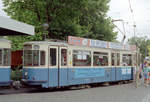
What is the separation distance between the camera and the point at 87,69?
16891 mm

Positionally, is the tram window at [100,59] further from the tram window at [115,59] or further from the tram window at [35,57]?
the tram window at [35,57]

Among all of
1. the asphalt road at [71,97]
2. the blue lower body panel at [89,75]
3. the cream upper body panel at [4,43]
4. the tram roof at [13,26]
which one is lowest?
the asphalt road at [71,97]

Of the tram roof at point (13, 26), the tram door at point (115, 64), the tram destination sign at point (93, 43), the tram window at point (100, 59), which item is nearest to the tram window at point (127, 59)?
the tram destination sign at point (93, 43)

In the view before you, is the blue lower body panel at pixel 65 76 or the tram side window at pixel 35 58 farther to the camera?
the tram side window at pixel 35 58

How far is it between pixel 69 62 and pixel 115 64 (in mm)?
5491

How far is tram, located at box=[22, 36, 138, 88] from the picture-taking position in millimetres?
14484

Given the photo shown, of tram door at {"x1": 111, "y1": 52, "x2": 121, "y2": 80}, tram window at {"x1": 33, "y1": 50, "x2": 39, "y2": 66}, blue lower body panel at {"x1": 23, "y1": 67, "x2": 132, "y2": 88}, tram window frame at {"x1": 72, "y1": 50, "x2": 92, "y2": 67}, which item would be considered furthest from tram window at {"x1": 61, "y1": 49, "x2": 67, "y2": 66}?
tram door at {"x1": 111, "y1": 52, "x2": 121, "y2": 80}

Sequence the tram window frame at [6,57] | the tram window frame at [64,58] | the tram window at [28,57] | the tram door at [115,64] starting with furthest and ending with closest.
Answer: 1. the tram door at [115,64]
2. the tram window frame at [64,58]
3. the tram window at [28,57]
4. the tram window frame at [6,57]

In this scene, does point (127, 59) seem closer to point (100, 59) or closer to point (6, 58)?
point (100, 59)

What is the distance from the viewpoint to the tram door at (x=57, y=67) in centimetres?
1462

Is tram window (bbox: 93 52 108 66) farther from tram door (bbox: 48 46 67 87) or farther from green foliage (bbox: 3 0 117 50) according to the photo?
green foliage (bbox: 3 0 117 50)

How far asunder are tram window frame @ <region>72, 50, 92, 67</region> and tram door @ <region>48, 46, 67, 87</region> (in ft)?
2.78

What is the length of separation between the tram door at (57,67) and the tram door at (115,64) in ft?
18.0

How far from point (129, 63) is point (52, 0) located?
839 centimetres
